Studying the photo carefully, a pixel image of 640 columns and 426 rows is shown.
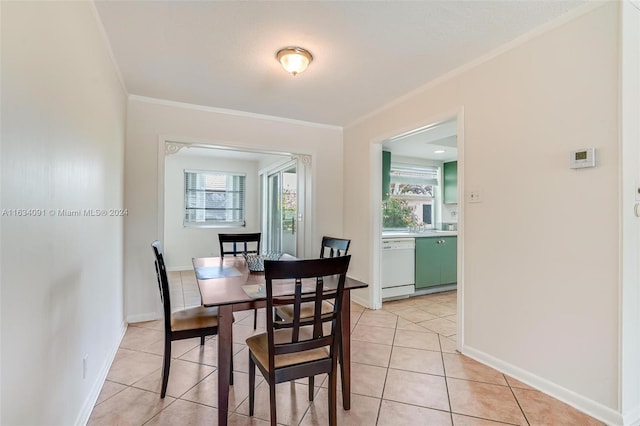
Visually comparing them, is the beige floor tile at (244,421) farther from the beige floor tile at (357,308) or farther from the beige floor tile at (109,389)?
the beige floor tile at (357,308)

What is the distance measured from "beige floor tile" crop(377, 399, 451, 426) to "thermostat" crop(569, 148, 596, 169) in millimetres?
1666

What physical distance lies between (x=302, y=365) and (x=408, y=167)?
14.9 ft

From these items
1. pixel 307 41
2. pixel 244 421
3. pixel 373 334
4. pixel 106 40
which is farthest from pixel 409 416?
pixel 106 40

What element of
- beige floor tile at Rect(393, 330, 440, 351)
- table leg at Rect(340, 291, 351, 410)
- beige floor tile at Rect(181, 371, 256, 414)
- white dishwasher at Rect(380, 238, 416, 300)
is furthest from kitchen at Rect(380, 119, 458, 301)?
beige floor tile at Rect(181, 371, 256, 414)

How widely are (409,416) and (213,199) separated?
578cm

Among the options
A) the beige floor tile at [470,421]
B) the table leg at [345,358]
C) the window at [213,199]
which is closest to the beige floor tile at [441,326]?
the beige floor tile at [470,421]

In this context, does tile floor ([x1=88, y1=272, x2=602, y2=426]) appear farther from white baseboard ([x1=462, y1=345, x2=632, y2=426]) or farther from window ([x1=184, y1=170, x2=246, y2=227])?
window ([x1=184, y1=170, x2=246, y2=227])

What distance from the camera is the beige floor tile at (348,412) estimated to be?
Result: 174 centimetres

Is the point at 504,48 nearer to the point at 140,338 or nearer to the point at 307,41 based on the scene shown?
the point at 307,41

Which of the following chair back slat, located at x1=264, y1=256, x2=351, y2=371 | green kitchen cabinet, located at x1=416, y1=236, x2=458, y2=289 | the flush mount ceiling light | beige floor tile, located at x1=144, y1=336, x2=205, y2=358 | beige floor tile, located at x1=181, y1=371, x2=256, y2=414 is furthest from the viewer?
green kitchen cabinet, located at x1=416, y1=236, x2=458, y2=289

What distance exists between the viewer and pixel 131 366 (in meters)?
2.34

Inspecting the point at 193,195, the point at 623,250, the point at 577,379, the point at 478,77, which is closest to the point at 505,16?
the point at 478,77

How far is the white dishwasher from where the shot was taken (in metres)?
4.07

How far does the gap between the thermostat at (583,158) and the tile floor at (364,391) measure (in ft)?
4.77
